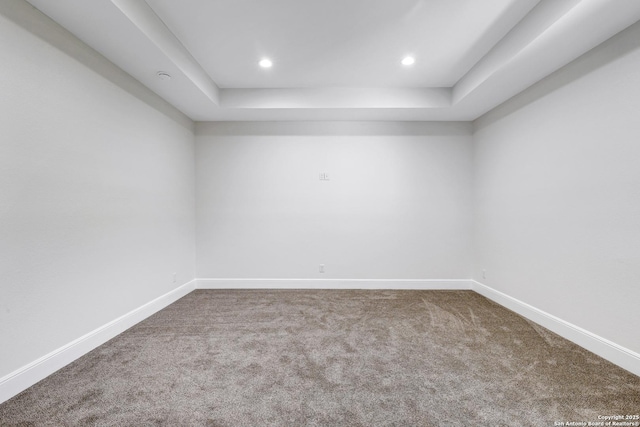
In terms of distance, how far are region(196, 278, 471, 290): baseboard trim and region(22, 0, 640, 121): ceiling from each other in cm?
244

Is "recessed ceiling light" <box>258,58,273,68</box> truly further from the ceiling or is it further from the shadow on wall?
the shadow on wall

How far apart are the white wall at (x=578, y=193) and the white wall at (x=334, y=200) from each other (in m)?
0.75

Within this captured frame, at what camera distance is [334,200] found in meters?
4.27

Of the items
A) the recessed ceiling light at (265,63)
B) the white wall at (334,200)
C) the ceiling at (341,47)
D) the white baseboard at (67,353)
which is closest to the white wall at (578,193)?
the ceiling at (341,47)

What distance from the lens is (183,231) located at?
392cm

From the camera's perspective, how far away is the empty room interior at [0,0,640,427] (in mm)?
1796

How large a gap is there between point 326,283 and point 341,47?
3.09 m

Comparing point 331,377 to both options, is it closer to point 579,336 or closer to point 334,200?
point 579,336

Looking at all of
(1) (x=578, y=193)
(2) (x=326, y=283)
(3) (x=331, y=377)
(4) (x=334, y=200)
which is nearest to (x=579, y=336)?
(1) (x=578, y=193)

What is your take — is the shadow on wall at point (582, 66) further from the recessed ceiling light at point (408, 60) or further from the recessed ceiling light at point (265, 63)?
the recessed ceiling light at point (265, 63)

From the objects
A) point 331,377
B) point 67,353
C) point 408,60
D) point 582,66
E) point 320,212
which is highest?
point 408,60

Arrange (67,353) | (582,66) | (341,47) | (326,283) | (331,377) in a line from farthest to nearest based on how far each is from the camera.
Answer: (326,283) → (341,47) → (582,66) → (67,353) → (331,377)

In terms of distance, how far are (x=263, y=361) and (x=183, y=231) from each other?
8.12 ft

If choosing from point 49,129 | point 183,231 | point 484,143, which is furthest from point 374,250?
point 49,129
